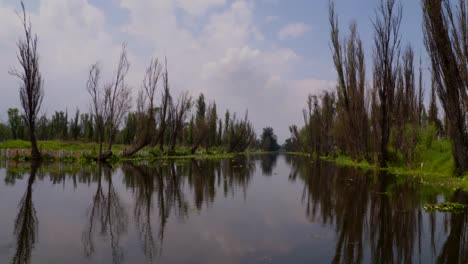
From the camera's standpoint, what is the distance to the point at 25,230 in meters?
6.61

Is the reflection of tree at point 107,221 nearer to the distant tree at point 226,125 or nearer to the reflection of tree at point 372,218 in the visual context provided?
the reflection of tree at point 372,218

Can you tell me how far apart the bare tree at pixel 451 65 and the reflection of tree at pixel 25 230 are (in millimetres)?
14825

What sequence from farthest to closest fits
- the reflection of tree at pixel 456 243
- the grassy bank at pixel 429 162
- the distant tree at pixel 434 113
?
1. the distant tree at pixel 434 113
2. the grassy bank at pixel 429 162
3. the reflection of tree at pixel 456 243

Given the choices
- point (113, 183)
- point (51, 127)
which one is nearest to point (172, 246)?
point (113, 183)

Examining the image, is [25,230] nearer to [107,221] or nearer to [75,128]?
[107,221]

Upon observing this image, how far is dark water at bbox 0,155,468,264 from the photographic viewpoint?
539 cm

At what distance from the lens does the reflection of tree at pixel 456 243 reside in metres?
5.25

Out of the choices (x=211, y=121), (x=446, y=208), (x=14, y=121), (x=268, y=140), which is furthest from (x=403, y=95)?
(x=268, y=140)

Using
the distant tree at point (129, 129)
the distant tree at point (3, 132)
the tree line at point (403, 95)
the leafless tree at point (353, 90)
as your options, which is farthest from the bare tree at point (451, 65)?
the distant tree at point (3, 132)

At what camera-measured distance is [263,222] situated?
800 centimetres

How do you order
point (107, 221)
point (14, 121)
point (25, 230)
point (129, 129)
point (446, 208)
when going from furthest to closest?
point (129, 129), point (14, 121), point (446, 208), point (107, 221), point (25, 230)

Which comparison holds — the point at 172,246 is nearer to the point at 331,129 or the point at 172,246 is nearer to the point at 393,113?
the point at 393,113

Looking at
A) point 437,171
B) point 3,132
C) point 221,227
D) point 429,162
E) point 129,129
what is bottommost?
point 221,227

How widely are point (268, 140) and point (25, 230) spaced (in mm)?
110188
